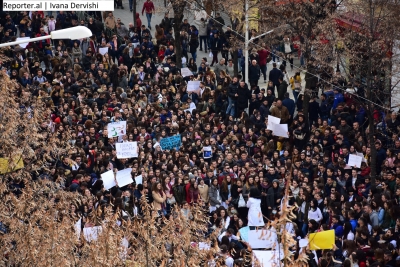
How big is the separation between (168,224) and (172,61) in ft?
49.3

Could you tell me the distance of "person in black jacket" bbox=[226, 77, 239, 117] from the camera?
95.6ft

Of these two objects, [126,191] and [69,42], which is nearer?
[126,191]

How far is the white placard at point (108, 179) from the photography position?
78.8 feet

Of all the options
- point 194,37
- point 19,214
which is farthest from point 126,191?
point 194,37

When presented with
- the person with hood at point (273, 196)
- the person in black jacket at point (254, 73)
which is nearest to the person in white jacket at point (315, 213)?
the person with hood at point (273, 196)

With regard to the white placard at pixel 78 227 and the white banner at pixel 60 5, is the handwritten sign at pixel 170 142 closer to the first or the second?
the white placard at pixel 78 227

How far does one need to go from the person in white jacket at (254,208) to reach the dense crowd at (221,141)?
0.03 metres

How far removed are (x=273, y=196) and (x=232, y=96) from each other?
253 inches

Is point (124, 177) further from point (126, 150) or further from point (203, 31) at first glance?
point (203, 31)

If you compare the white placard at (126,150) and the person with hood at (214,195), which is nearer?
the person with hood at (214,195)

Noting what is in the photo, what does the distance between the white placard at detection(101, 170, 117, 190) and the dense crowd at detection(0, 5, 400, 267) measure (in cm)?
17

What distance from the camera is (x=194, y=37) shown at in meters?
35.2

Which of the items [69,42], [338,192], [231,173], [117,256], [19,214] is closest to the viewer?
[117,256]

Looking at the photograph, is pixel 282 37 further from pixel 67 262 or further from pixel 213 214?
pixel 67 262
